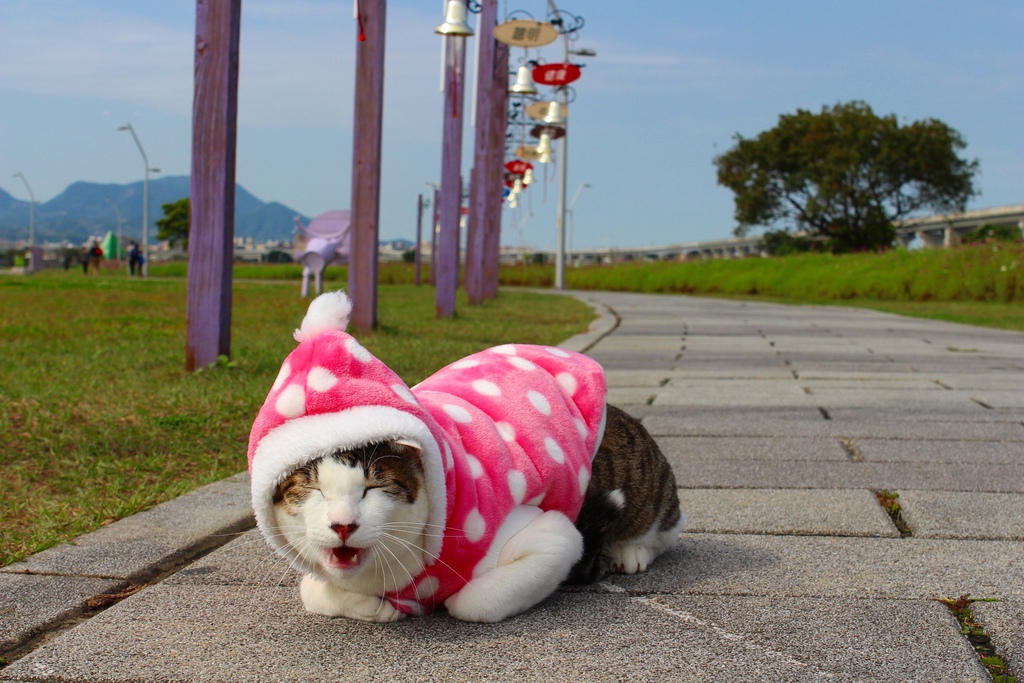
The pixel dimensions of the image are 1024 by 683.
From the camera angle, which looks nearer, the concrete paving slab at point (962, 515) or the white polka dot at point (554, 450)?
A: the white polka dot at point (554, 450)

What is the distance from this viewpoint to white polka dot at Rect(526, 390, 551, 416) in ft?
7.58

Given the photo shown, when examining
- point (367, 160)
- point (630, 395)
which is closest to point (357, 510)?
point (630, 395)

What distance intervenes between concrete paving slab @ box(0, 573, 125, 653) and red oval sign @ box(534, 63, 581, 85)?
10.8 metres

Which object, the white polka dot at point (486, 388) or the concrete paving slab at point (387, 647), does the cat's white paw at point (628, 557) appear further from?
the white polka dot at point (486, 388)

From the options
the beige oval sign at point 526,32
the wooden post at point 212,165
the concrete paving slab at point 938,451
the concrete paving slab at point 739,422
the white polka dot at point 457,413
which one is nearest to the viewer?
the white polka dot at point 457,413

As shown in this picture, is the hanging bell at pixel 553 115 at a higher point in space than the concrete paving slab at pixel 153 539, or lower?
higher

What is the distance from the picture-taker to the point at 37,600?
214 centimetres

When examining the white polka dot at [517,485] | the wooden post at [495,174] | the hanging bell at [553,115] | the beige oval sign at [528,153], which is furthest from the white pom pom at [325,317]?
the beige oval sign at [528,153]

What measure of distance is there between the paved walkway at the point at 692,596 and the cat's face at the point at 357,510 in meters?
0.19

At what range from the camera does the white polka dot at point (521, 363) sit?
2.46 m

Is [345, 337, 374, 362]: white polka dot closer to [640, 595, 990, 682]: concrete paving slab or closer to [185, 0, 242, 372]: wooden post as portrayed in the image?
[640, 595, 990, 682]: concrete paving slab

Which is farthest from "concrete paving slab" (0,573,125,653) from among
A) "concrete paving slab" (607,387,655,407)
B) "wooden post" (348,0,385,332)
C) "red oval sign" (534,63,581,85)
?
"red oval sign" (534,63,581,85)

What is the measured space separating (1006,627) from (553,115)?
49.4 feet

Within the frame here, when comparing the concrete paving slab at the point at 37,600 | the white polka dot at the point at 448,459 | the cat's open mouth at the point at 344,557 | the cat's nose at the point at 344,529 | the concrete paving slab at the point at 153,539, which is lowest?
the concrete paving slab at the point at 37,600
